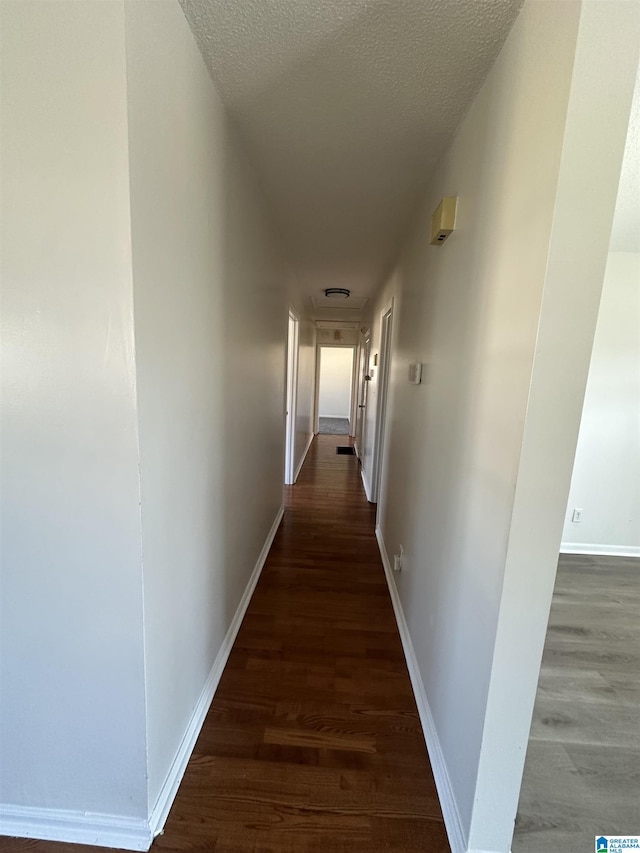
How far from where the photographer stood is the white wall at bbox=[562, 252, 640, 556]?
2832mm

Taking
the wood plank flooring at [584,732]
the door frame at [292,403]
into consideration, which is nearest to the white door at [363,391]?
the door frame at [292,403]

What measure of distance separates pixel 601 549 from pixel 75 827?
3.71 meters

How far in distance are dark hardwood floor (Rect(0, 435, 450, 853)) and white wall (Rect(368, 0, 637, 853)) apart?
150mm

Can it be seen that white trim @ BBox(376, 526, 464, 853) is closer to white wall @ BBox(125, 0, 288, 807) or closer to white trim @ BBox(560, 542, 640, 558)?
white wall @ BBox(125, 0, 288, 807)

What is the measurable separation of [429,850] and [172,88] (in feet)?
7.51

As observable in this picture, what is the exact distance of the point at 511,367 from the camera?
911 mm

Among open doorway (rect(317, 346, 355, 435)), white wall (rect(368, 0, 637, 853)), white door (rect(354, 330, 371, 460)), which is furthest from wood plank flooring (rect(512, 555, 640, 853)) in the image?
open doorway (rect(317, 346, 355, 435))

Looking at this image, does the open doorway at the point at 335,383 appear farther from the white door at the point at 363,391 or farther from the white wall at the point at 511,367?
the white wall at the point at 511,367

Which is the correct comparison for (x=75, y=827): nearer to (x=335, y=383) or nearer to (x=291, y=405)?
(x=291, y=405)

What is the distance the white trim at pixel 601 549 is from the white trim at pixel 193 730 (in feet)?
8.96

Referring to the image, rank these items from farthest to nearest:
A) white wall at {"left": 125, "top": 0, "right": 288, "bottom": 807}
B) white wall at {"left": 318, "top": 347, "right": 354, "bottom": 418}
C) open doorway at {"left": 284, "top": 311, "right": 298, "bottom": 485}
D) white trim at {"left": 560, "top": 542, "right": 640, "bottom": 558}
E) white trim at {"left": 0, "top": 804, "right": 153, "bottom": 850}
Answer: white wall at {"left": 318, "top": 347, "right": 354, "bottom": 418} < open doorway at {"left": 284, "top": 311, "right": 298, "bottom": 485} < white trim at {"left": 560, "top": 542, "right": 640, "bottom": 558} < white trim at {"left": 0, "top": 804, "right": 153, "bottom": 850} < white wall at {"left": 125, "top": 0, "right": 288, "bottom": 807}

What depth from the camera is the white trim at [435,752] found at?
1095 mm

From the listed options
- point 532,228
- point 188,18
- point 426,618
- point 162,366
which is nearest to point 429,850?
point 426,618

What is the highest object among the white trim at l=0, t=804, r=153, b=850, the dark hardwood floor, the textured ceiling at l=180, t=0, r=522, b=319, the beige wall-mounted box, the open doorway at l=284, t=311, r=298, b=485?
the textured ceiling at l=180, t=0, r=522, b=319
